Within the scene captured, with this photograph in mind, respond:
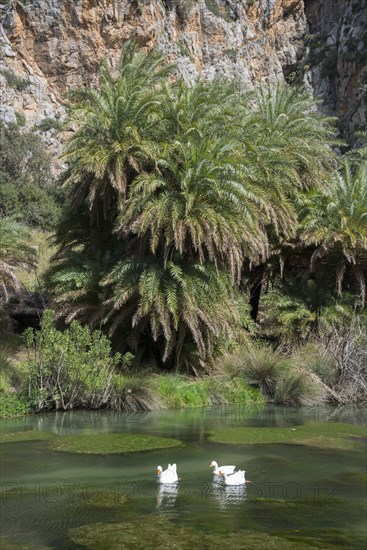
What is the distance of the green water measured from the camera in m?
6.16

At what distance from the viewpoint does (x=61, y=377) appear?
13609mm

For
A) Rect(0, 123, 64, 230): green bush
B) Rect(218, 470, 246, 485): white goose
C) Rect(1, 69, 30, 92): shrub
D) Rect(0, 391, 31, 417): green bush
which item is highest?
Rect(1, 69, 30, 92): shrub

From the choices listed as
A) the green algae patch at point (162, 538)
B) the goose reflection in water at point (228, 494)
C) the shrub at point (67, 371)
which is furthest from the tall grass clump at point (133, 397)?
the green algae patch at point (162, 538)

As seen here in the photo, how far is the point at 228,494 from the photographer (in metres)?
7.41

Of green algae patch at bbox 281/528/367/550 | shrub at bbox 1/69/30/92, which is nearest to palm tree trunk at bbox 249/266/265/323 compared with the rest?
green algae patch at bbox 281/528/367/550

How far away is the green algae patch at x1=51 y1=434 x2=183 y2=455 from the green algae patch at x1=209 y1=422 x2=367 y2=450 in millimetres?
913

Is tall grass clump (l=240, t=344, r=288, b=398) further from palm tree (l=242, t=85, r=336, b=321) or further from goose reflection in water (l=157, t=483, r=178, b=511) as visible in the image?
goose reflection in water (l=157, t=483, r=178, b=511)

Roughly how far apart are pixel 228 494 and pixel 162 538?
175 cm

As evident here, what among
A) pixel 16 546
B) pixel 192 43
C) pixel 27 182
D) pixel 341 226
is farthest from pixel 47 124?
pixel 16 546

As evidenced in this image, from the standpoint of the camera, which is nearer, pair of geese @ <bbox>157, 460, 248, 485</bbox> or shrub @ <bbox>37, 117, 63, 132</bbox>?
pair of geese @ <bbox>157, 460, 248, 485</bbox>

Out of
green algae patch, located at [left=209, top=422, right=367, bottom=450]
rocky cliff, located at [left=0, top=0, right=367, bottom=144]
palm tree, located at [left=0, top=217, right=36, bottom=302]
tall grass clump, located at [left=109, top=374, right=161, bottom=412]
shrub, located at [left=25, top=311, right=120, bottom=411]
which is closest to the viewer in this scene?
green algae patch, located at [left=209, top=422, right=367, bottom=450]

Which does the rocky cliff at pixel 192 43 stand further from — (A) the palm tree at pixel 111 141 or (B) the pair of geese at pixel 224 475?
(B) the pair of geese at pixel 224 475

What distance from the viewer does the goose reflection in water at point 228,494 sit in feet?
23.3

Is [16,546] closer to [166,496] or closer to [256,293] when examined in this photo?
[166,496]
